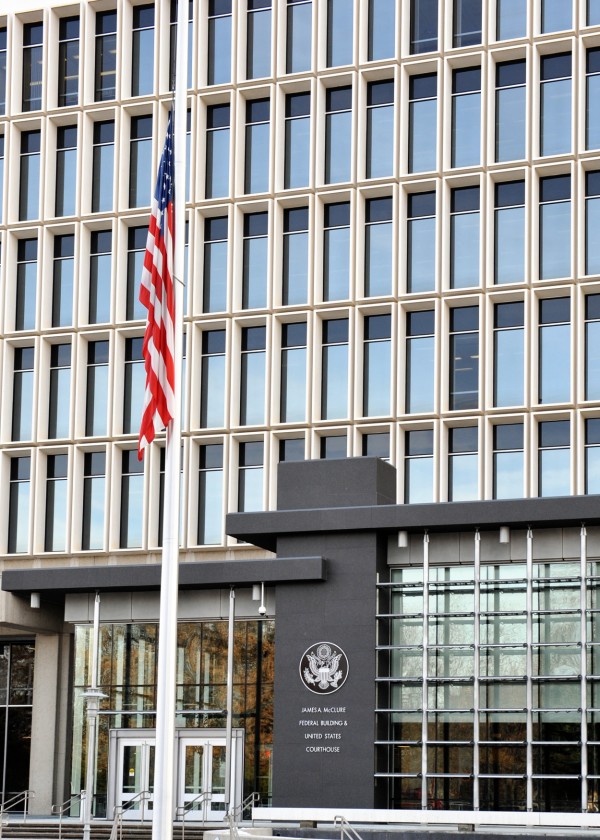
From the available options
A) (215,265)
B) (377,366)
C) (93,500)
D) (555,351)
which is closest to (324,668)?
(377,366)

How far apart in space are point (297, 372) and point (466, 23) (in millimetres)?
11852

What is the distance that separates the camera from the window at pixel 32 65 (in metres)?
50.9

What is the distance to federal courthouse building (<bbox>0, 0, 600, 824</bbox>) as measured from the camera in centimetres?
3456

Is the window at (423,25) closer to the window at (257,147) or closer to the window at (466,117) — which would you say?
the window at (466,117)

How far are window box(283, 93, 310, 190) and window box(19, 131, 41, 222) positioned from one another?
28.9 ft

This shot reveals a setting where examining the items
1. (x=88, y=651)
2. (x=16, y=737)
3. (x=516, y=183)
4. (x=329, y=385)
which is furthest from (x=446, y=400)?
(x=16, y=737)

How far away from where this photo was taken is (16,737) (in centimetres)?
4628

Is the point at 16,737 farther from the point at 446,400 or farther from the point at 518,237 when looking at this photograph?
the point at 518,237

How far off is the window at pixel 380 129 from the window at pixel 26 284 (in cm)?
1188

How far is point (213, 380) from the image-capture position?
46.8 m

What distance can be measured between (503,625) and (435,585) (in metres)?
1.82

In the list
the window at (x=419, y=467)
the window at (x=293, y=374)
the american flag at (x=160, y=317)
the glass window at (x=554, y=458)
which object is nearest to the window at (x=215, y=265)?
the window at (x=293, y=374)

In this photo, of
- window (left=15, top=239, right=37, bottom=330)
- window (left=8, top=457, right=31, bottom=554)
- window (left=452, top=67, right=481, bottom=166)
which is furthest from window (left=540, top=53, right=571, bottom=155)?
window (left=8, top=457, right=31, bottom=554)

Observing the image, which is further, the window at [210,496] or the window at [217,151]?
the window at [217,151]
